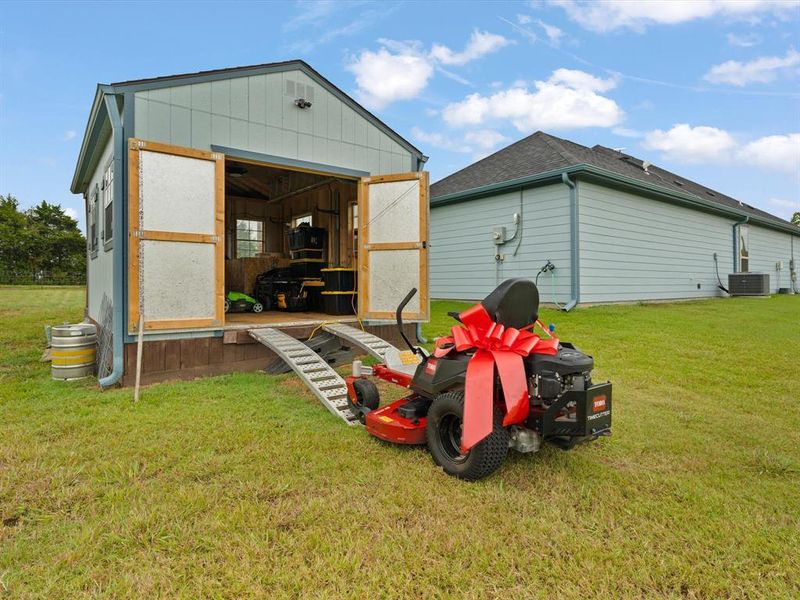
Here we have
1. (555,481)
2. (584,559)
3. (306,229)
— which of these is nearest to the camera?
(584,559)

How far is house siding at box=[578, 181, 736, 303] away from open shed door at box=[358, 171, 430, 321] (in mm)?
5202

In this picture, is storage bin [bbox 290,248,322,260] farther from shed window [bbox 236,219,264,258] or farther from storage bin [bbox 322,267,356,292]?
storage bin [bbox 322,267,356,292]

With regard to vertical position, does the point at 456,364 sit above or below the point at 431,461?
above

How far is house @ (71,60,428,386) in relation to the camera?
193 inches

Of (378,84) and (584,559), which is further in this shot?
(378,84)

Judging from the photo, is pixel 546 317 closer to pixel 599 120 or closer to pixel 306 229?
pixel 306 229

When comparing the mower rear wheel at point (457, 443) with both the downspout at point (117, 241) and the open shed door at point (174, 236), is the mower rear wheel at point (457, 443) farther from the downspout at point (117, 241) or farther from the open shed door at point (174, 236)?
the downspout at point (117, 241)

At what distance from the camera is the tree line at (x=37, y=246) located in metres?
34.8

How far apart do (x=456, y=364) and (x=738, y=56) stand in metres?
11.3

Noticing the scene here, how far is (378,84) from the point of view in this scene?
1246 cm

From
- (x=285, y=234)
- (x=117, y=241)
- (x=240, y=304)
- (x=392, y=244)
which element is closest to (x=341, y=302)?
(x=392, y=244)

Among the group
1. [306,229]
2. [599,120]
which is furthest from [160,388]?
[599,120]

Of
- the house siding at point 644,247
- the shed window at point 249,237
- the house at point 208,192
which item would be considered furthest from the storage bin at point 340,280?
the house siding at point 644,247

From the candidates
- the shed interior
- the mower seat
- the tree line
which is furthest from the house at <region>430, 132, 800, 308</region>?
the tree line
